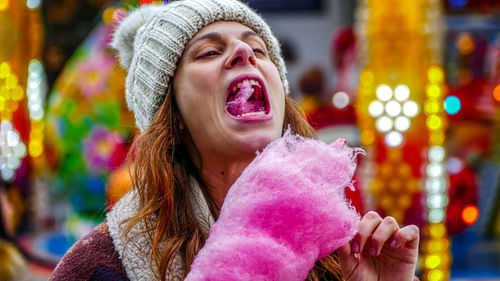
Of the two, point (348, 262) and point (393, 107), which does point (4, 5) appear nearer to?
point (393, 107)

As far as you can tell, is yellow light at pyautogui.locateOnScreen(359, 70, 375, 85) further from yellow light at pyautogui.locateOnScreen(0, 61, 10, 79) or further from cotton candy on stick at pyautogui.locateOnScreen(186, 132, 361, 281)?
yellow light at pyautogui.locateOnScreen(0, 61, 10, 79)

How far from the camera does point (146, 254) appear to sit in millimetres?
1297

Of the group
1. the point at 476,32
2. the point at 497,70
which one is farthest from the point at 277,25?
the point at 497,70

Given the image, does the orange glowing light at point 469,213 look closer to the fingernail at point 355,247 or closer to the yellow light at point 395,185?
the yellow light at point 395,185

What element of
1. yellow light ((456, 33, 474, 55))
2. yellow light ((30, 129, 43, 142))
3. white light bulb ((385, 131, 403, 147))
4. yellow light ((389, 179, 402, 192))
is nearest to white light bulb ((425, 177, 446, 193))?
yellow light ((389, 179, 402, 192))

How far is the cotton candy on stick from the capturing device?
1104 mm

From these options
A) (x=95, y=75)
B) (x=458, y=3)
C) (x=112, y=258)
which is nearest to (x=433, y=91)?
(x=112, y=258)

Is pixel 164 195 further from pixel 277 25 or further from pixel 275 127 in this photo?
pixel 277 25

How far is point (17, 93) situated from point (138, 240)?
10.4 ft

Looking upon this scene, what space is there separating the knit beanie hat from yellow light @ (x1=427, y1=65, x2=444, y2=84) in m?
1.40

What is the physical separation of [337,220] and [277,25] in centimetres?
1012

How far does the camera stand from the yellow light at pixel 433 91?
2.87 meters

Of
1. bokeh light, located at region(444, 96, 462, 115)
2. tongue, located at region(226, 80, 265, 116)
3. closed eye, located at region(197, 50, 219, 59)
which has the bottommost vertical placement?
bokeh light, located at region(444, 96, 462, 115)

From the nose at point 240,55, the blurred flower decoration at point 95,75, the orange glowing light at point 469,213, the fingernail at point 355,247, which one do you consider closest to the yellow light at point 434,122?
the orange glowing light at point 469,213
